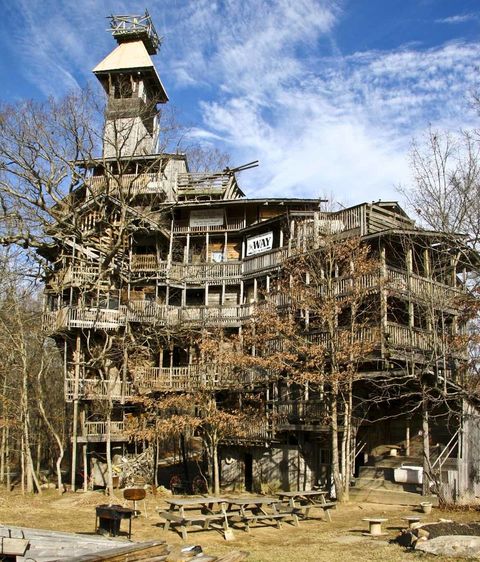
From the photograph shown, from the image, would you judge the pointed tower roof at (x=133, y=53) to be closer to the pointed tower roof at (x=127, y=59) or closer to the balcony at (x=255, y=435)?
the pointed tower roof at (x=127, y=59)

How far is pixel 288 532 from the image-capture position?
17047 millimetres

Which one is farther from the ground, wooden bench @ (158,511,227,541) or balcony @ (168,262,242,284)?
balcony @ (168,262,242,284)

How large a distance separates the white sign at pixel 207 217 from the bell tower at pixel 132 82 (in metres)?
6.62

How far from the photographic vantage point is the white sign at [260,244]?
33.3 m

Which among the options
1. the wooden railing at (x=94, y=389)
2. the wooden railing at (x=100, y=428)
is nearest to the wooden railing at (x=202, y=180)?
the wooden railing at (x=94, y=389)

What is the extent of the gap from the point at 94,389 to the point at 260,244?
38.2 feet

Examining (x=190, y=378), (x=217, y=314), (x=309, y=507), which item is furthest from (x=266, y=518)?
(x=217, y=314)

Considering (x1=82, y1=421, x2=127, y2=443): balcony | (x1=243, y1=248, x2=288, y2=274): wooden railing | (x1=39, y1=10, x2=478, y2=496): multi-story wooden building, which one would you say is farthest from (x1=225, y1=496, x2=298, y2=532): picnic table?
(x1=243, y1=248, x2=288, y2=274): wooden railing

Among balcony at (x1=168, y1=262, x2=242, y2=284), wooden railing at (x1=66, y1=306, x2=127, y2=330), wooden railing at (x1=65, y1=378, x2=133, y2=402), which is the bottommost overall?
wooden railing at (x1=65, y1=378, x2=133, y2=402)

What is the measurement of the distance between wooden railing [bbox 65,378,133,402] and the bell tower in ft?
51.8

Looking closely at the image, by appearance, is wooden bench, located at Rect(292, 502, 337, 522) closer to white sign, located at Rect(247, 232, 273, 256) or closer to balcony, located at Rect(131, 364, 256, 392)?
balcony, located at Rect(131, 364, 256, 392)

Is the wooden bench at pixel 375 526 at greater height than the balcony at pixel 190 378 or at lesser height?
lesser

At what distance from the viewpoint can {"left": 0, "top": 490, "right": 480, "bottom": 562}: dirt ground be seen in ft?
45.1

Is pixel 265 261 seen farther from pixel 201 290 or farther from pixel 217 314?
pixel 201 290
